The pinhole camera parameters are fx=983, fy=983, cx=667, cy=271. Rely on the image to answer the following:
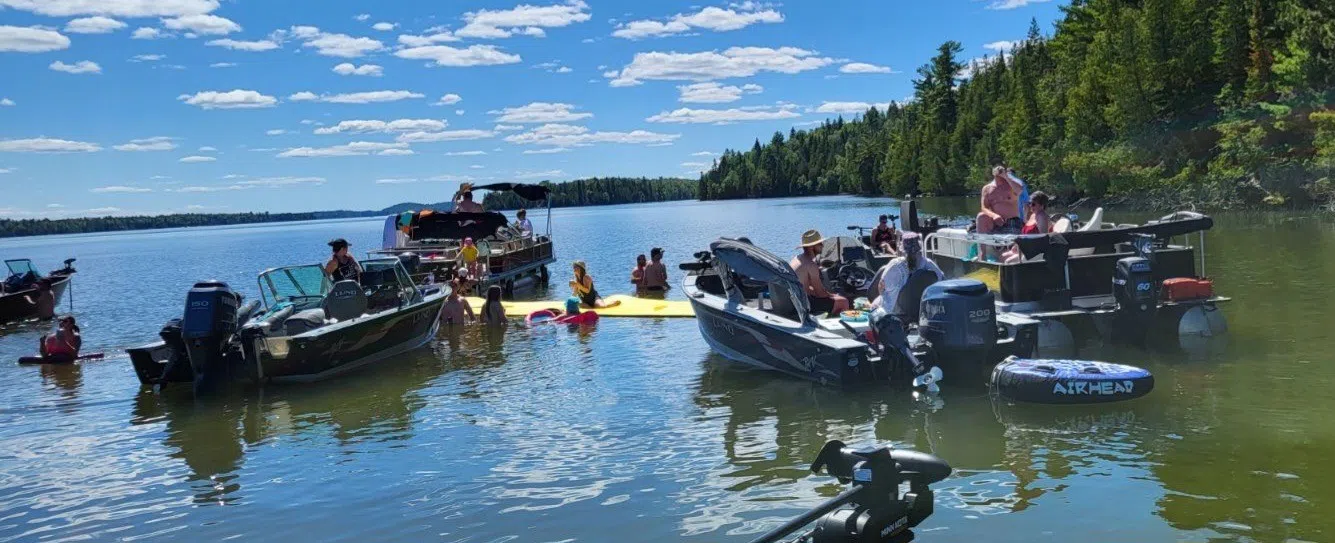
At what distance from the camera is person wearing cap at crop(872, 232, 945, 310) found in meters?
11.0

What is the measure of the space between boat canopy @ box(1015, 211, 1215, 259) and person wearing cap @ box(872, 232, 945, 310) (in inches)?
60.8

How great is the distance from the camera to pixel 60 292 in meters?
28.5

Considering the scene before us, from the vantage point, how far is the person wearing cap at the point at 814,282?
12.7 meters

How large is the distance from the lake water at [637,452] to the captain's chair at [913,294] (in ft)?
3.11

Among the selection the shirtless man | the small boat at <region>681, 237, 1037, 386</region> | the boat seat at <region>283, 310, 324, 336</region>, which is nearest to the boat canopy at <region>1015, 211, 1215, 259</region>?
the small boat at <region>681, 237, 1037, 386</region>

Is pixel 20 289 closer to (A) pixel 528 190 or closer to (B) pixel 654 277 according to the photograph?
(A) pixel 528 190

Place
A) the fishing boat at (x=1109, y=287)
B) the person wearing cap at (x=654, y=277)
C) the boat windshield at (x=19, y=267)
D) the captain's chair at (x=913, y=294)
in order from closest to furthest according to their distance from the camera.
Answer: the captain's chair at (x=913, y=294) < the fishing boat at (x=1109, y=287) < the person wearing cap at (x=654, y=277) < the boat windshield at (x=19, y=267)

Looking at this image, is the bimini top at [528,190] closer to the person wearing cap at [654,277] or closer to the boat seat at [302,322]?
the person wearing cap at [654,277]

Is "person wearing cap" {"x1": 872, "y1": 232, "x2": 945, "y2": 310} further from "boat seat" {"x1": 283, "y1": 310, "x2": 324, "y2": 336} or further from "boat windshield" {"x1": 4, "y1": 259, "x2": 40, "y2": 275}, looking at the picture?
"boat windshield" {"x1": 4, "y1": 259, "x2": 40, "y2": 275}

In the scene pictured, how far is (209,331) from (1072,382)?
10032 mm

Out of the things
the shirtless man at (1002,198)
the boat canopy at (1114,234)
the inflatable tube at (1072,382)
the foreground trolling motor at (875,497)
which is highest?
the shirtless man at (1002,198)

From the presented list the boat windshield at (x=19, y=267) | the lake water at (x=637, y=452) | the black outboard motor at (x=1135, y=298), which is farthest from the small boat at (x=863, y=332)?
the boat windshield at (x=19, y=267)

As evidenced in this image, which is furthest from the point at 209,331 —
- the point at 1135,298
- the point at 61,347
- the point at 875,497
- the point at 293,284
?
the point at 1135,298

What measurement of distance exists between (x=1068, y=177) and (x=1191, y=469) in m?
67.8
